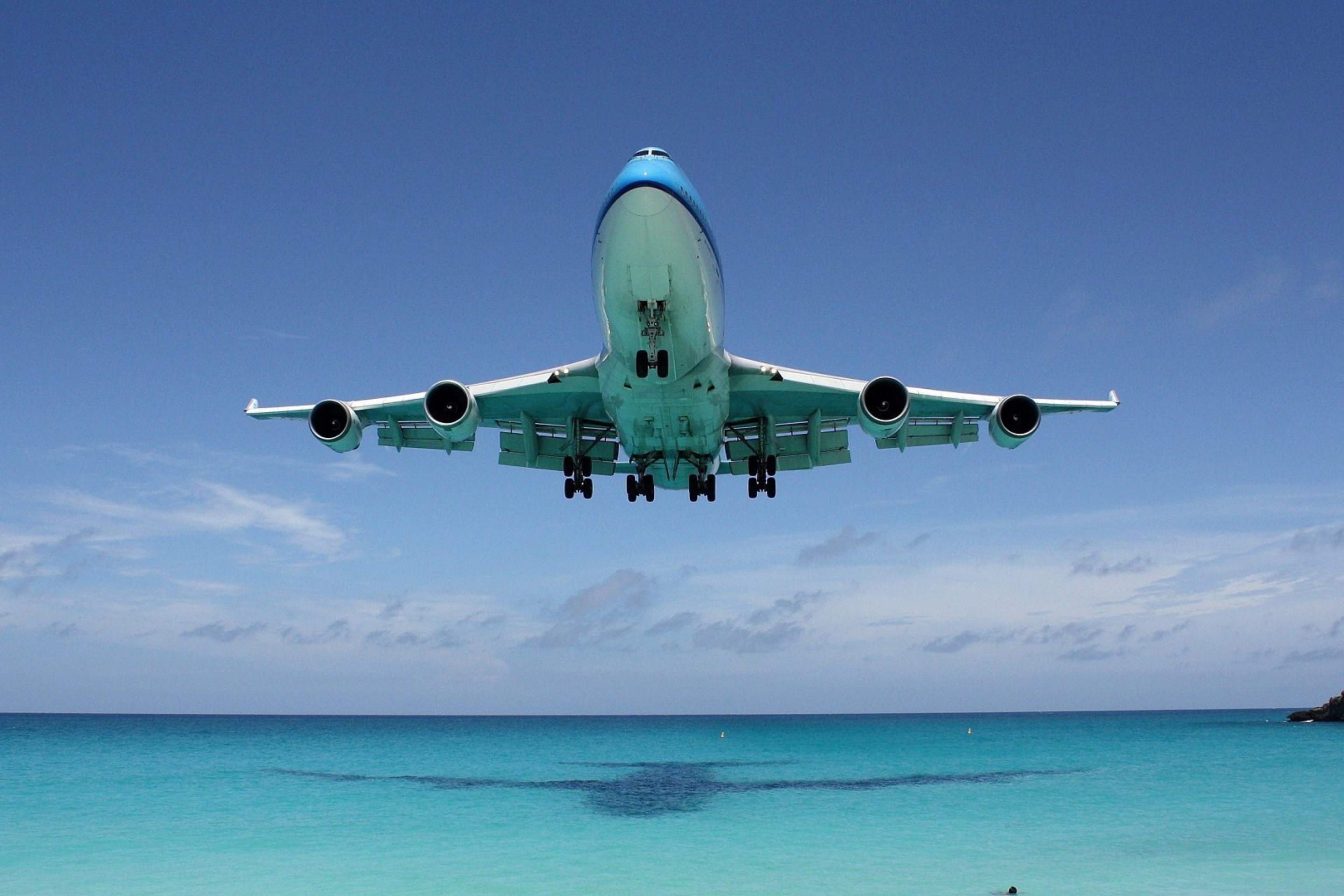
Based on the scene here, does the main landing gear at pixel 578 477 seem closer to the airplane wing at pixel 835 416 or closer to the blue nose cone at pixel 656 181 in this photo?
the airplane wing at pixel 835 416

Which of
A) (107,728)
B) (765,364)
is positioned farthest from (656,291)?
(107,728)

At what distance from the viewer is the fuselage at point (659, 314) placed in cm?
1630

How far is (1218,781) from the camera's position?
6069cm

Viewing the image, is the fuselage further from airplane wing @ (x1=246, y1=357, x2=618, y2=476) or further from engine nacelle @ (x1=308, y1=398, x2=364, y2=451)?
engine nacelle @ (x1=308, y1=398, x2=364, y2=451)

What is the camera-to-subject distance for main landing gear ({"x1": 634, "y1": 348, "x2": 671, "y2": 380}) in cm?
1911

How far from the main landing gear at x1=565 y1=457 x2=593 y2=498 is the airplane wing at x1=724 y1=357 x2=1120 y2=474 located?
3675 mm

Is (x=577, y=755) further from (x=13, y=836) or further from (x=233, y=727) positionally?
(x=233, y=727)

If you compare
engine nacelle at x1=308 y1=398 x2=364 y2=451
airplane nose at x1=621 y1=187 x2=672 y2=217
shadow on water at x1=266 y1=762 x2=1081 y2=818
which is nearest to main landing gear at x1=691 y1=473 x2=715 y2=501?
engine nacelle at x1=308 y1=398 x2=364 y2=451

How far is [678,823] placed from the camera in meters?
44.1

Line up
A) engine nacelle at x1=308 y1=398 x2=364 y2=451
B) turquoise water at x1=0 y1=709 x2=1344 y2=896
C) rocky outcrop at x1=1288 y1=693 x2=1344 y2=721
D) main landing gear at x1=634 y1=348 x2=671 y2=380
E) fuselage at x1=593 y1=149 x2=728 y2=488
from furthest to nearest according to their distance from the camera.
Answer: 1. rocky outcrop at x1=1288 y1=693 x2=1344 y2=721
2. turquoise water at x1=0 y1=709 x2=1344 y2=896
3. engine nacelle at x1=308 y1=398 x2=364 y2=451
4. main landing gear at x1=634 y1=348 x2=671 y2=380
5. fuselage at x1=593 y1=149 x2=728 y2=488

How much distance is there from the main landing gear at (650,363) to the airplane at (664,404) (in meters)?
0.04

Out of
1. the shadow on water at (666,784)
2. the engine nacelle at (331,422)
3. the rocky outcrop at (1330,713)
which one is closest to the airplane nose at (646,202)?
the engine nacelle at (331,422)

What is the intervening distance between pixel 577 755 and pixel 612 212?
279ft

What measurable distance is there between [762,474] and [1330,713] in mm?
141984
